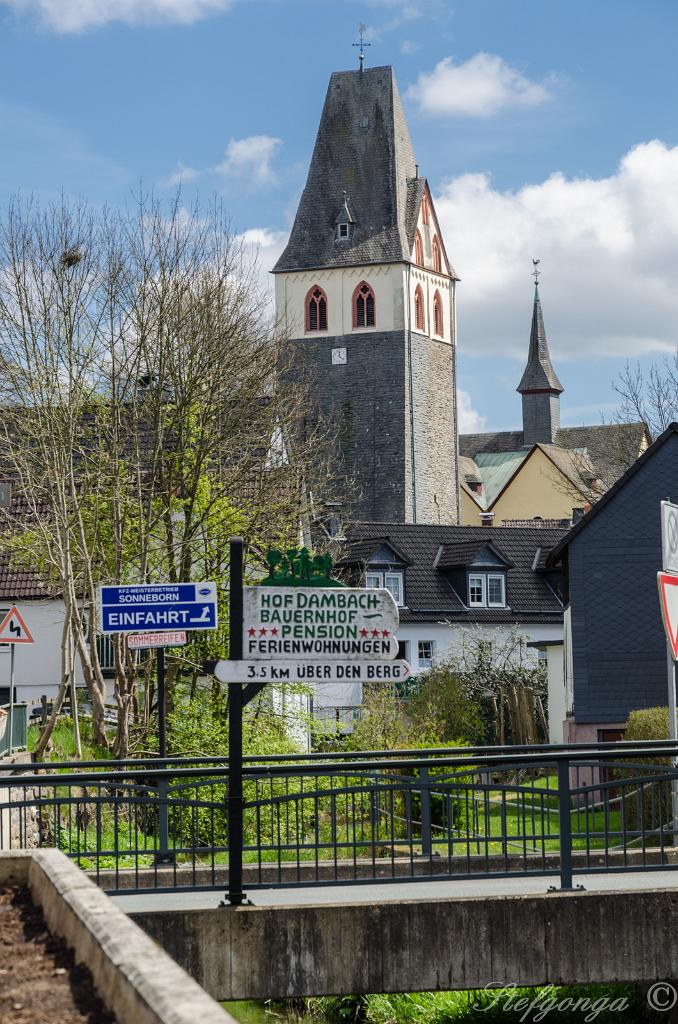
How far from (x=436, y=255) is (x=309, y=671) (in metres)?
87.0

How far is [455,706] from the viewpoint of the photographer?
4350cm

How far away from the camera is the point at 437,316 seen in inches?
3730

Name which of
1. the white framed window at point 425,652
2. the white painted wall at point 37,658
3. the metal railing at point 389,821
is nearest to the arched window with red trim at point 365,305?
the white framed window at point 425,652

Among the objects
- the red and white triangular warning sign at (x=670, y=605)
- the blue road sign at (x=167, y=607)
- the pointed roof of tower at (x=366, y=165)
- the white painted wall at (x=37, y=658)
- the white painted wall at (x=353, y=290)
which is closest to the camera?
the red and white triangular warning sign at (x=670, y=605)

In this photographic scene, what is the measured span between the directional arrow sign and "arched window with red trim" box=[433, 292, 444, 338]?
84823 millimetres

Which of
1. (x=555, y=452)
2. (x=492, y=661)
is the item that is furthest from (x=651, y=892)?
(x=555, y=452)

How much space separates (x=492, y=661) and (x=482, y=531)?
11908mm

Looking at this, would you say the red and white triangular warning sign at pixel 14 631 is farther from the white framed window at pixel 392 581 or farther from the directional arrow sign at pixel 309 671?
the white framed window at pixel 392 581

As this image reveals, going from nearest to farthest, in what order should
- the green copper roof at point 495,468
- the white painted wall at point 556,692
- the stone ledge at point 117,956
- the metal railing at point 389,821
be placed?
the stone ledge at point 117,956, the metal railing at point 389,821, the white painted wall at point 556,692, the green copper roof at point 495,468

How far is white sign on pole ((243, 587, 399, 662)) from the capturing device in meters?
10.0

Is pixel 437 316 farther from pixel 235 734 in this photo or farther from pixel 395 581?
pixel 235 734

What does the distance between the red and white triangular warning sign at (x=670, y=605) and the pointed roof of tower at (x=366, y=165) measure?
78810 millimetres

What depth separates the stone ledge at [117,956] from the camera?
438cm

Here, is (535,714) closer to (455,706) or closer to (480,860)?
(455,706)
